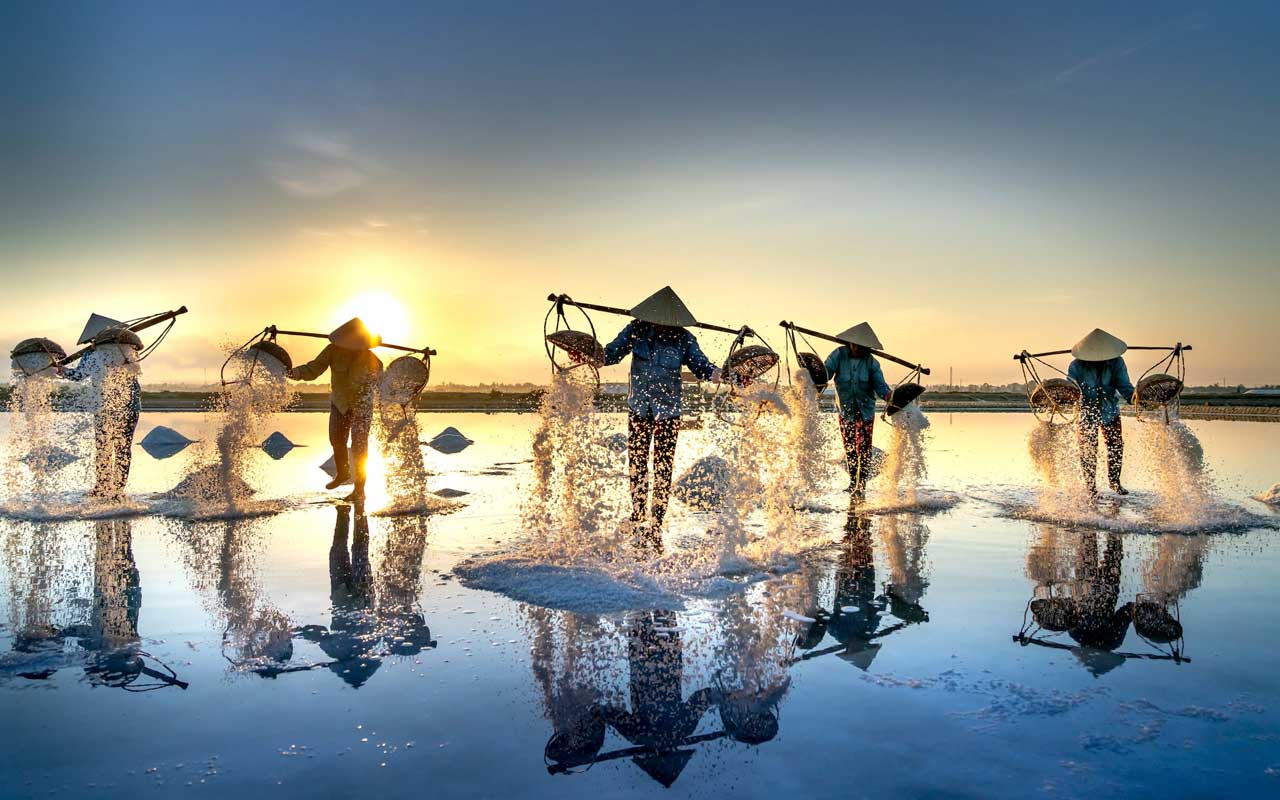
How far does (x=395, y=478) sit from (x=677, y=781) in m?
9.25

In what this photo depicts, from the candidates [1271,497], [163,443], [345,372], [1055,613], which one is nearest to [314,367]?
[345,372]

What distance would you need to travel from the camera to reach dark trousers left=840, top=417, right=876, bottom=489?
11.0 m

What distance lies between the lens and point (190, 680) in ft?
13.0

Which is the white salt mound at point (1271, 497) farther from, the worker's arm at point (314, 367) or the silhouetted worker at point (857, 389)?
the worker's arm at point (314, 367)

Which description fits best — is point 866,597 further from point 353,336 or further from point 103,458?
point 103,458

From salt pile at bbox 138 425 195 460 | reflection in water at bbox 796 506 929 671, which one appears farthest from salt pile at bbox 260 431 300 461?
reflection in water at bbox 796 506 929 671

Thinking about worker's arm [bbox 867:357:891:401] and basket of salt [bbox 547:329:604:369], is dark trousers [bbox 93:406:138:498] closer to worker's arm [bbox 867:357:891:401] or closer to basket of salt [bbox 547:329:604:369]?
basket of salt [bbox 547:329:604:369]

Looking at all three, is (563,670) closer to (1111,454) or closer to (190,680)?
(190,680)

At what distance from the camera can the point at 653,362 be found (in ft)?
24.3

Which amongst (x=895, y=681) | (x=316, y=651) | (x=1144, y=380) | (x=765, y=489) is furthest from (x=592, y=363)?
(x=1144, y=380)

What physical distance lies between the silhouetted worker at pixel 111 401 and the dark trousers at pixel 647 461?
682cm

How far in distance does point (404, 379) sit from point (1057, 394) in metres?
9.64

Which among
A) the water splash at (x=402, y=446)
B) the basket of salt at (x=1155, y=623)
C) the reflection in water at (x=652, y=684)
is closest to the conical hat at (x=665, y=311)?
the reflection in water at (x=652, y=684)

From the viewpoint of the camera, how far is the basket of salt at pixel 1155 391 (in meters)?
11.2
